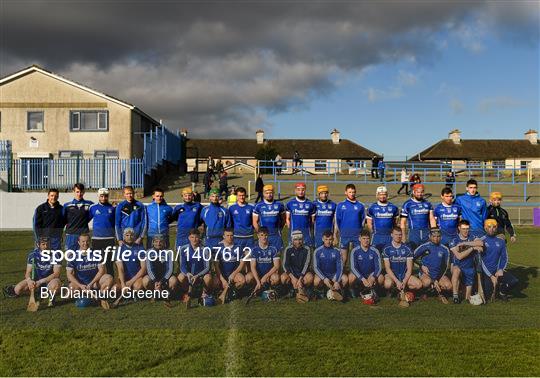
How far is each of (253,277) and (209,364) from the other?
268 cm

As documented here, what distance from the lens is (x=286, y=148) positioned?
5675 cm

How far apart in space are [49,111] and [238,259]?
91.5ft

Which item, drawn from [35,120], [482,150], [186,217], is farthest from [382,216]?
[482,150]

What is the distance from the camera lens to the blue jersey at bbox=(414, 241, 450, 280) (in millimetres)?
8156

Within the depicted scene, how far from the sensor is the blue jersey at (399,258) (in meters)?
8.12

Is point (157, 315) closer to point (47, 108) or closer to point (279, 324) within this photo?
point (279, 324)

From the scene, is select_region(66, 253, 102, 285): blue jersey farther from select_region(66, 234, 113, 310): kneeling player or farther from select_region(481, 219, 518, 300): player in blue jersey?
select_region(481, 219, 518, 300): player in blue jersey

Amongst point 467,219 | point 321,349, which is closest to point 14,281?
point 321,349

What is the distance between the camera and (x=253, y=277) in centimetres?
796

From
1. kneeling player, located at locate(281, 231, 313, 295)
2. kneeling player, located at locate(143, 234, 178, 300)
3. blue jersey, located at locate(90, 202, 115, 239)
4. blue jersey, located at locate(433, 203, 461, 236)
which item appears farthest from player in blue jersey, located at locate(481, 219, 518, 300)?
blue jersey, located at locate(90, 202, 115, 239)

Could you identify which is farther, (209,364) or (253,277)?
(253,277)

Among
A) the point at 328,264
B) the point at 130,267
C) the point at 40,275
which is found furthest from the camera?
the point at 328,264

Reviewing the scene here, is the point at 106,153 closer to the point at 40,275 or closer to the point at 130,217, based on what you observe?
the point at 130,217

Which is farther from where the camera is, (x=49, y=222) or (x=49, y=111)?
(x=49, y=111)
